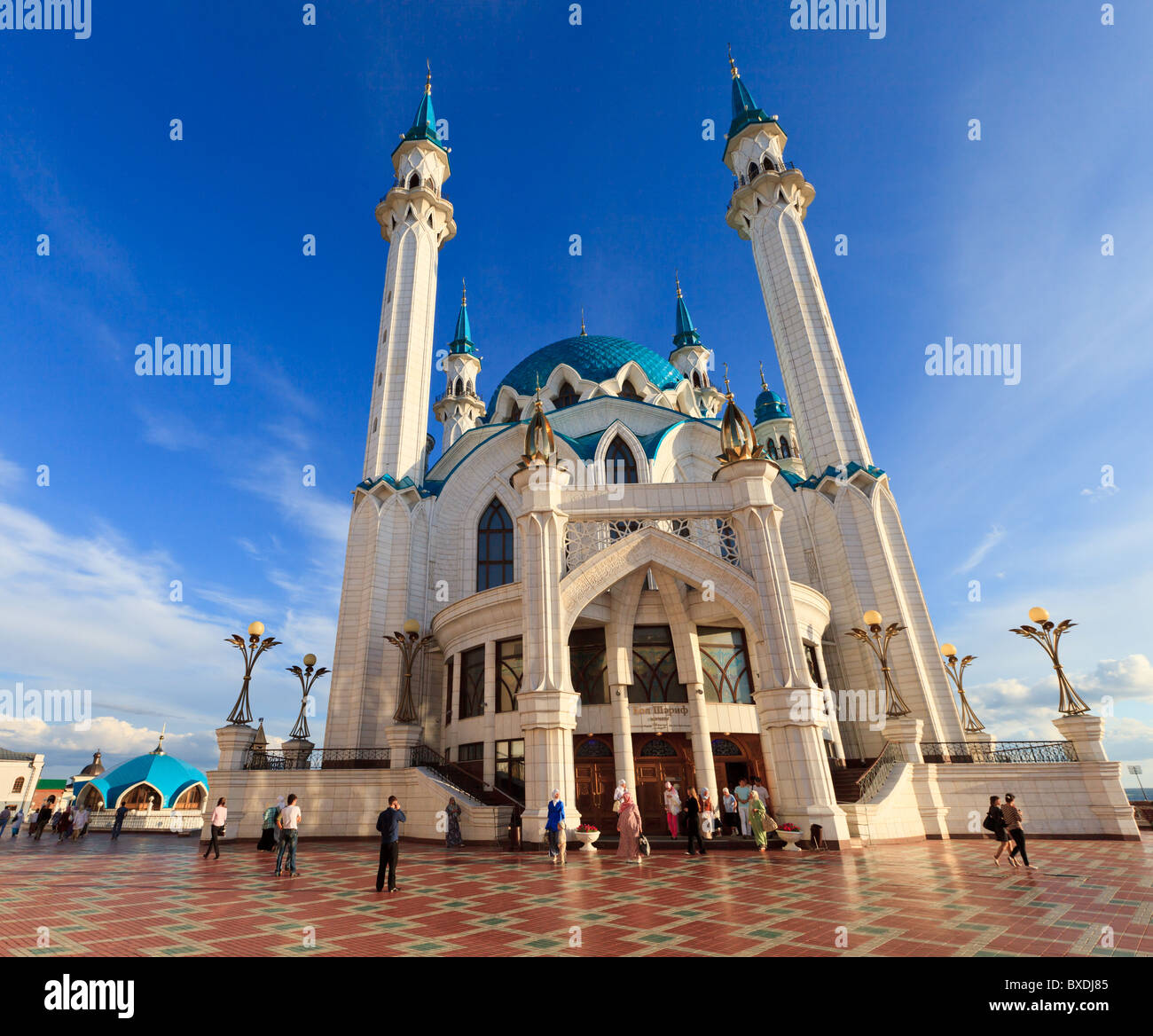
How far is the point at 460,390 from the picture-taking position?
45.2 meters

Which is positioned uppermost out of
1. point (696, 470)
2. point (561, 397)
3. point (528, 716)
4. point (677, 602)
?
point (561, 397)

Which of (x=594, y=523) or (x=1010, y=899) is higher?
(x=594, y=523)

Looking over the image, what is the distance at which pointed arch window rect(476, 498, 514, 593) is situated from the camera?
26.3 meters

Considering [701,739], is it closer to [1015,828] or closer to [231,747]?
[1015,828]

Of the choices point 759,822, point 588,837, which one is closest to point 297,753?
point 588,837

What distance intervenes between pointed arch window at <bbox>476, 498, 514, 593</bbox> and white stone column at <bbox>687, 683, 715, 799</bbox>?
10.3 meters

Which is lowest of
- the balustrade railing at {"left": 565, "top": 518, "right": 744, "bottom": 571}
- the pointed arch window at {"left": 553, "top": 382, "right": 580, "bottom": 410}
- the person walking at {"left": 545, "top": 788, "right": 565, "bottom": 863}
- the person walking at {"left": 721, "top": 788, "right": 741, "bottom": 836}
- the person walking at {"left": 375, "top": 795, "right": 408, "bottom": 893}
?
the person walking at {"left": 721, "top": 788, "right": 741, "bottom": 836}

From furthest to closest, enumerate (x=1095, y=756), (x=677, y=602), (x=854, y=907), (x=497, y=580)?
1. (x=497, y=580)
2. (x=677, y=602)
3. (x=1095, y=756)
4. (x=854, y=907)

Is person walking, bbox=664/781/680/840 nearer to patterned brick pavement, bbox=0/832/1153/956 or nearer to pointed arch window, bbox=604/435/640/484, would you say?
patterned brick pavement, bbox=0/832/1153/956

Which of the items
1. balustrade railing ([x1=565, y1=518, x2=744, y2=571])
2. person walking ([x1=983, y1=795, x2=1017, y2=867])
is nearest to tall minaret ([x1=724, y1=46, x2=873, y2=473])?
balustrade railing ([x1=565, y1=518, x2=744, y2=571])

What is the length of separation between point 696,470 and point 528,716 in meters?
16.5

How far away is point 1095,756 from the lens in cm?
1678
